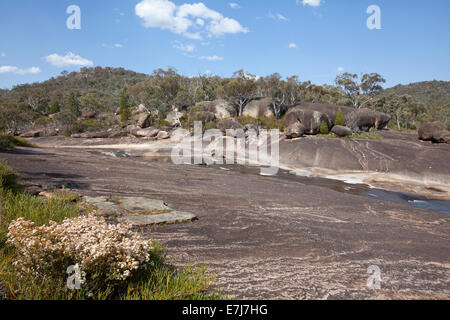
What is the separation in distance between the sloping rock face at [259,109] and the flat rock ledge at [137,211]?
114 ft

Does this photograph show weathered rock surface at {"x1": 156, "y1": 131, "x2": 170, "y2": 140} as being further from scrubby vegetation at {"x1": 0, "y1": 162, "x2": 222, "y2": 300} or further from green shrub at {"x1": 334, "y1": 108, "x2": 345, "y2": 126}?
scrubby vegetation at {"x1": 0, "y1": 162, "x2": 222, "y2": 300}

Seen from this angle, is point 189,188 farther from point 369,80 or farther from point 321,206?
point 369,80

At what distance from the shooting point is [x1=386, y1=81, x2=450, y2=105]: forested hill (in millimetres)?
96250

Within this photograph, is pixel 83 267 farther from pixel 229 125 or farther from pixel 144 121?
pixel 144 121

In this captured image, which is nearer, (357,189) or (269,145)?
(357,189)

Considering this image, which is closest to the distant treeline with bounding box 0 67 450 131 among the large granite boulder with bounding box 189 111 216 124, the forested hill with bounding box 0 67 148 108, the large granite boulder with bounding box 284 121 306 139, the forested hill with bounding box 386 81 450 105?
the large granite boulder with bounding box 189 111 216 124

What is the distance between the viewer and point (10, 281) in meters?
2.63


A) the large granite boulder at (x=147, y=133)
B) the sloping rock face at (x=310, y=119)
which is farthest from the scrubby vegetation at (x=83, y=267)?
the large granite boulder at (x=147, y=133)

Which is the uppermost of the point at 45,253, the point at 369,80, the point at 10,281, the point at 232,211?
the point at 369,80

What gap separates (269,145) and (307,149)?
15.4 ft

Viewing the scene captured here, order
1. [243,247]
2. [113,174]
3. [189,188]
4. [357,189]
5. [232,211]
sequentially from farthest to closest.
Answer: [357,189], [113,174], [189,188], [232,211], [243,247]

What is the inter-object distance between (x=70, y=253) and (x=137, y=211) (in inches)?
147
